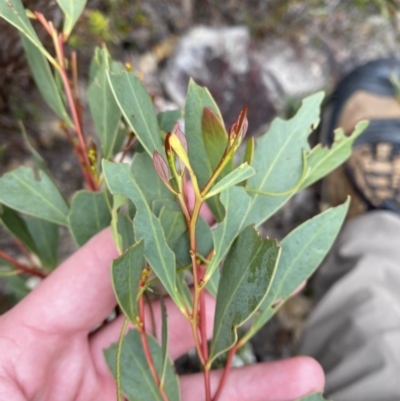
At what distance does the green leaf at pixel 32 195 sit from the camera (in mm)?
618

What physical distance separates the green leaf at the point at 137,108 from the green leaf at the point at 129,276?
0.39 feet

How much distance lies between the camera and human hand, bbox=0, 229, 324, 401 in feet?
2.22

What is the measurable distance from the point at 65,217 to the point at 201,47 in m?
1.12

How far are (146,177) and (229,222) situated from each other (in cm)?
14

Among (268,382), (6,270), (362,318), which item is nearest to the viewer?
(6,270)

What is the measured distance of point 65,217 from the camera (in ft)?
2.21

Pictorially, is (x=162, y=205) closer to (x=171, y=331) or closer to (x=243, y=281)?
(x=243, y=281)

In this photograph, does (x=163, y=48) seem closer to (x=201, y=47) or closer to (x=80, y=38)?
(x=201, y=47)

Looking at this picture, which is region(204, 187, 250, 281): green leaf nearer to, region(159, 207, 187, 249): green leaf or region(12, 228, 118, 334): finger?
region(159, 207, 187, 249): green leaf

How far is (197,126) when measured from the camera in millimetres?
523

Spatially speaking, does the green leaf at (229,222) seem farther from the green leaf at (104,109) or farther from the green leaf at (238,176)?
the green leaf at (104,109)

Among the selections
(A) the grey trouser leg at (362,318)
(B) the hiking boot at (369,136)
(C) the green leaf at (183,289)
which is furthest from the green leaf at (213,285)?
(B) the hiking boot at (369,136)

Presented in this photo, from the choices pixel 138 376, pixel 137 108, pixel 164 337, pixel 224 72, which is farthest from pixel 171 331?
pixel 224 72

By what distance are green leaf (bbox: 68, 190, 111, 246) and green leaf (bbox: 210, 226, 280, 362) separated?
0.64 feet
